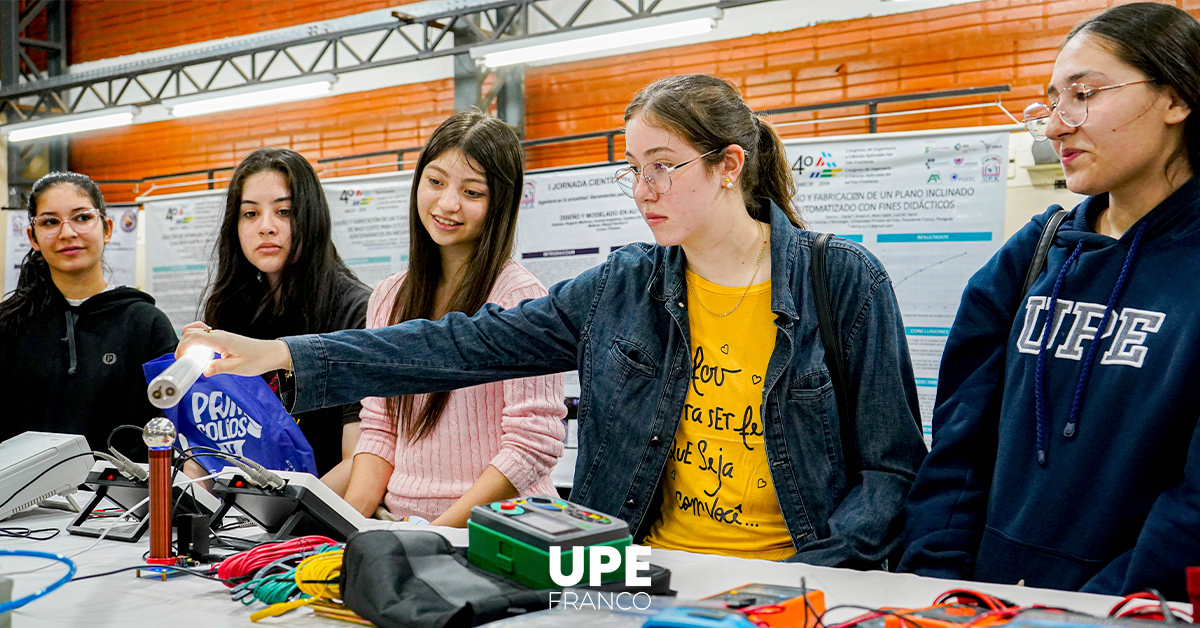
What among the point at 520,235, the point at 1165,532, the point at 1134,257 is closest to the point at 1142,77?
the point at 1134,257

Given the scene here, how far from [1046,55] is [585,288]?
5.00 metres

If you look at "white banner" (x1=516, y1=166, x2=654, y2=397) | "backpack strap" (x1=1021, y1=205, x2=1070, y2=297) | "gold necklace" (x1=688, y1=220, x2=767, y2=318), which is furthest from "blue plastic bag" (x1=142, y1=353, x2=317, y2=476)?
"white banner" (x1=516, y1=166, x2=654, y2=397)

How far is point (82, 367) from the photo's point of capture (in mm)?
2625

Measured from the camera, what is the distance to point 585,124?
283 inches

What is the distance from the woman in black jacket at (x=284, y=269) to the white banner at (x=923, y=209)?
8.30 ft

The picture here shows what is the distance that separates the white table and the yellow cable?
0.01m

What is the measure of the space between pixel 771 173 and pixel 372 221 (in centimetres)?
473

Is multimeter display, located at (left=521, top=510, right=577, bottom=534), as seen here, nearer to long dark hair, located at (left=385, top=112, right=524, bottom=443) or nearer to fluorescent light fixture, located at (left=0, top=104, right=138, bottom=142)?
long dark hair, located at (left=385, top=112, right=524, bottom=443)

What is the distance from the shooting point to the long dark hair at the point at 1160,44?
132cm

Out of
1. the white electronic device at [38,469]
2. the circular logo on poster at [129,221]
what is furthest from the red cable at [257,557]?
the circular logo on poster at [129,221]

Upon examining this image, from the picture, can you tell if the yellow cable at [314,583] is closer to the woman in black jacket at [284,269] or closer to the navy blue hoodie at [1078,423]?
the navy blue hoodie at [1078,423]

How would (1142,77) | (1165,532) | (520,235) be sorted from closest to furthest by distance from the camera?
(1165,532) → (1142,77) → (520,235)

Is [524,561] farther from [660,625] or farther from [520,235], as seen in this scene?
[520,235]

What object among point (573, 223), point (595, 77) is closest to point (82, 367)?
point (573, 223)
